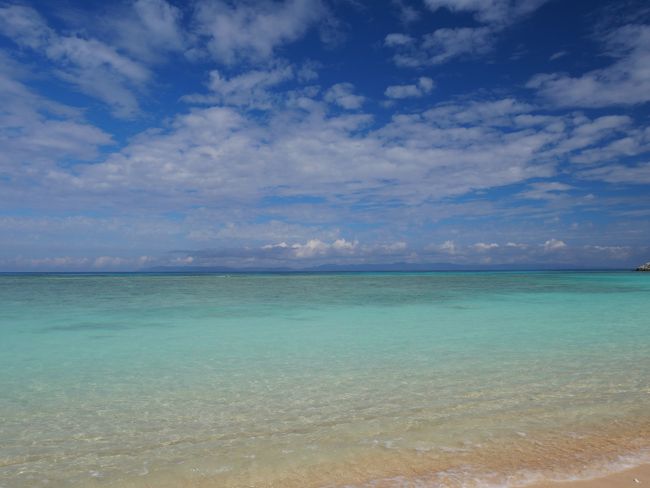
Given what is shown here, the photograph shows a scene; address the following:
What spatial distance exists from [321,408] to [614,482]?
11.8ft

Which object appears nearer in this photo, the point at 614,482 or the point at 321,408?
the point at 614,482

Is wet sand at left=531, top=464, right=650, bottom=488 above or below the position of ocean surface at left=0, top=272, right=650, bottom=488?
above

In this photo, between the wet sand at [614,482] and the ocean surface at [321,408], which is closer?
the wet sand at [614,482]

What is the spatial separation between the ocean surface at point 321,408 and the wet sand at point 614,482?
14 centimetres

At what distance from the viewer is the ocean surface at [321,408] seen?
436 cm

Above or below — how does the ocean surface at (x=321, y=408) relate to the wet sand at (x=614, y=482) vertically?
below

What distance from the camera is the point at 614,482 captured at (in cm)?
393

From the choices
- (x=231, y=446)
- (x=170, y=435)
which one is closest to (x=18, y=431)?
(x=170, y=435)

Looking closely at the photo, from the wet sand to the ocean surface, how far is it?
143mm

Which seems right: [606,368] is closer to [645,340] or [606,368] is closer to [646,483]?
[645,340]

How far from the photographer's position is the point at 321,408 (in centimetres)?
629

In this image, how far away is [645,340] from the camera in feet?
37.8

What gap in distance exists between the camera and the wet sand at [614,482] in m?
3.88

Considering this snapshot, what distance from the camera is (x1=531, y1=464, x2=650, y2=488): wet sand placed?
12.7 feet
